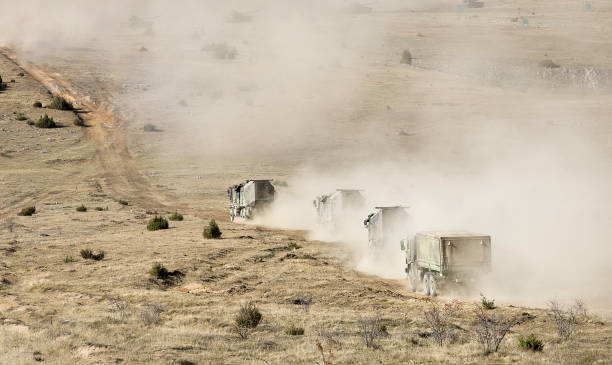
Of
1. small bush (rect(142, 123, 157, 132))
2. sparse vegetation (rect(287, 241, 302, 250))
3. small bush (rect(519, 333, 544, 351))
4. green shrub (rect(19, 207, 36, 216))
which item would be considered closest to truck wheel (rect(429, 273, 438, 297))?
small bush (rect(519, 333, 544, 351))

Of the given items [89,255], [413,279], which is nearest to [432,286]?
[413,279]

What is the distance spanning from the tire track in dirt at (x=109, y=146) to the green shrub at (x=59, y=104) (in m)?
1.76

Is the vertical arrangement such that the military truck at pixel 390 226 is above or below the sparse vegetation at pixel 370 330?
above

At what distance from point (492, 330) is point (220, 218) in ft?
113

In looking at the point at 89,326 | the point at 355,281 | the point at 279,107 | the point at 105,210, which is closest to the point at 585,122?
the point at 279,107

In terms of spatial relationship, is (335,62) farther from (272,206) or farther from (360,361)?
(360,361)

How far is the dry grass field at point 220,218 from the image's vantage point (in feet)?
57.0

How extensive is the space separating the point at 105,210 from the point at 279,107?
48.2 m

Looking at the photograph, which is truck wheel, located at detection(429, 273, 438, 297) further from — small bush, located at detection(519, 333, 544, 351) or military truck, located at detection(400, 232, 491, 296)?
small bush, located at detection(519, 333, 544, 351)

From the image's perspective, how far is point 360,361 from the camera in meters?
16.0

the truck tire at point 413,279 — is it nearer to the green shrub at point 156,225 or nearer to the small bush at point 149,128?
the green shrub at point 156,225

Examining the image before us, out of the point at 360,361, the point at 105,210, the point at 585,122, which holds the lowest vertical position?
the point at 360,361

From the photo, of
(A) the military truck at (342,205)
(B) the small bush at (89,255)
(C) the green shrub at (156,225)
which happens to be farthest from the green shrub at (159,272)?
(A) the military truck at (342,205)

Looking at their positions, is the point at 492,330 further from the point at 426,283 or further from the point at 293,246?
the point at 293,246
